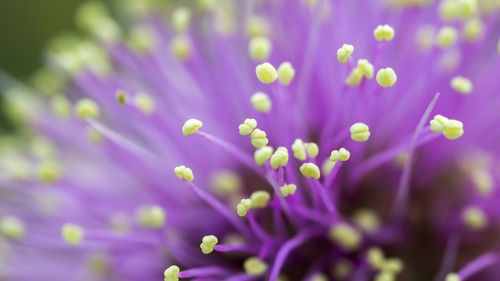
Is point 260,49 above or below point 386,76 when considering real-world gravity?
above

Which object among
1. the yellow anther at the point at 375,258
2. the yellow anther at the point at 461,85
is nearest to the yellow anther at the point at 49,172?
the yellow anther at the point at 375,258

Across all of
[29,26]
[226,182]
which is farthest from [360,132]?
[29,26]

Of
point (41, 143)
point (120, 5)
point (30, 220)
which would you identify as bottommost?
point (30, 220)

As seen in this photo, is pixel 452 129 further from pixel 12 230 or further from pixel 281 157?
pixel 12 230

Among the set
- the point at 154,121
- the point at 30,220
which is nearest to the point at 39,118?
the point at 30,220

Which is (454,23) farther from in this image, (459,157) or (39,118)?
(39,118)

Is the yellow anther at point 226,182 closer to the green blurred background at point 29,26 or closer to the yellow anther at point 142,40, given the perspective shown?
the yellow anther at point 142,40

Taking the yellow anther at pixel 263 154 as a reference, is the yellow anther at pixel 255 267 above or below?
below
